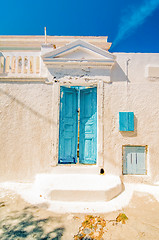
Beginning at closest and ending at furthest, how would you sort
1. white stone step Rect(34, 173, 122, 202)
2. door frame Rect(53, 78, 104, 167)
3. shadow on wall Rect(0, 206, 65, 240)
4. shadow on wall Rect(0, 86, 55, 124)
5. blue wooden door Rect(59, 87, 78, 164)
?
shadow on wall Rect(0, 206, 65, 240) < white stone step Rect(34, 173, 122, 202) < door frame Rect(53, 78, 104, 167) < shadow on wall Rect(0, 86, 55, 124) < blue wooden door Rect(59, 87, 78, 164)

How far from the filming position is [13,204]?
11.6ft

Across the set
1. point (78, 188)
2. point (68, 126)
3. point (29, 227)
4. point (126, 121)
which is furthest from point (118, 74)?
point (29, 227)

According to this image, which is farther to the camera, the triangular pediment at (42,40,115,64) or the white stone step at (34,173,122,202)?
the triangular pediment at (42,40,115,64)


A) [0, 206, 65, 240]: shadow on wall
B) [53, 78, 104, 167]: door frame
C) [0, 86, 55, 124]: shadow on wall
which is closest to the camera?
[0, 206, 65, 240]: shadow on wall

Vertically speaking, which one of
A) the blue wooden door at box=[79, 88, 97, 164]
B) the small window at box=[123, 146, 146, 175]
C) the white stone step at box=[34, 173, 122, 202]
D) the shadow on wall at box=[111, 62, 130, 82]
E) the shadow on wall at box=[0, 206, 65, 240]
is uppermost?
the shadow on wall at box=[111, 62, 130, 82]

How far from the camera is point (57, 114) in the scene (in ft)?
15.2

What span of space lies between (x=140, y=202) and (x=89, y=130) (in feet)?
7.51

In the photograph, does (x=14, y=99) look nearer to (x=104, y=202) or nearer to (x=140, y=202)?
(x=104, y=202)

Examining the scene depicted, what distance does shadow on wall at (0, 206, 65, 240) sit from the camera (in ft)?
8.36

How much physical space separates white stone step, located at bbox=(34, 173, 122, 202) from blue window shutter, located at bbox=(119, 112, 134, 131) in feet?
4.77

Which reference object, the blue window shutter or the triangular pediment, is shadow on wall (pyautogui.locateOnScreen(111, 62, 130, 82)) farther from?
the blue window shutter

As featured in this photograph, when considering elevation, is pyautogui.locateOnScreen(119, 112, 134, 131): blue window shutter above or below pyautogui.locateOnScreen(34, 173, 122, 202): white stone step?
above

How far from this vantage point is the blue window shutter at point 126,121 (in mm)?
4570

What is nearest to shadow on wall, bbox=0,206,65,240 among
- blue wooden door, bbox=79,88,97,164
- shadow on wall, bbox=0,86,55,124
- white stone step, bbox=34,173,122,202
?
white stone step, bbox=34,173,122,202
